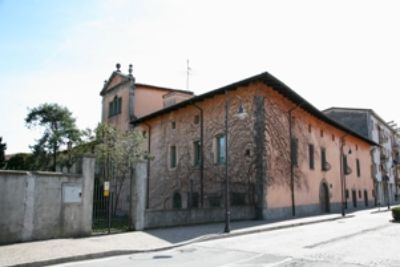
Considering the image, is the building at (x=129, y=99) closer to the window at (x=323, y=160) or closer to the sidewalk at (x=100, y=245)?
the window at (x=323, y=160)

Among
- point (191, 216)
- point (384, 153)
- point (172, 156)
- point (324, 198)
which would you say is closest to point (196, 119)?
point (172, 156)

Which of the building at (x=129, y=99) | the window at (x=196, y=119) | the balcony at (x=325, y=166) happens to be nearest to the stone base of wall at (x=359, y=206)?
the balcony at (x=325, y=166)

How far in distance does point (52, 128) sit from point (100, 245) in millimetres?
20775

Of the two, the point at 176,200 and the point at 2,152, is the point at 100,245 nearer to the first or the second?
the point at 176,200

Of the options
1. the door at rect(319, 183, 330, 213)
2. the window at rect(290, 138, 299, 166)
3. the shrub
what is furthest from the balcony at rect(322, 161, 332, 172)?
the shrub

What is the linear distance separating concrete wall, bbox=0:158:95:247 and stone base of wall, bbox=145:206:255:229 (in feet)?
10.0

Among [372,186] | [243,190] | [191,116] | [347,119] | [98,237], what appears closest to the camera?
[98,237]

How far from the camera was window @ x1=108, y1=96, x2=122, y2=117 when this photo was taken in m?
32.6

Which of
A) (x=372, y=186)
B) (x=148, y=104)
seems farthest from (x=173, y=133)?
(x=372, y=186)

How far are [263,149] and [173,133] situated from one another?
8360 mm

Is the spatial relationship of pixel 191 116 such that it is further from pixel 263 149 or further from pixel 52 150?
pixel 52 150

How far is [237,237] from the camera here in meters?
13.2

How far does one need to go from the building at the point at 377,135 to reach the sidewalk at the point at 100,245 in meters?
34.0

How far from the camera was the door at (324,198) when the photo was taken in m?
27.0
